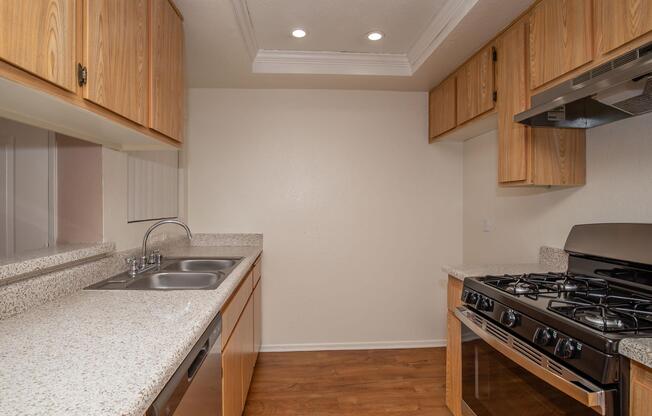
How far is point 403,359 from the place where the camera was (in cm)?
282

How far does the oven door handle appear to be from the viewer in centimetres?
98

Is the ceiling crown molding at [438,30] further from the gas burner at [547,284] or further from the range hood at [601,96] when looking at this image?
the gas burner at [547,284]

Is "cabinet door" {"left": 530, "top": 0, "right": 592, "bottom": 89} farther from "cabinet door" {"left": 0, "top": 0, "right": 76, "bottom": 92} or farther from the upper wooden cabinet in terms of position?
"cabinet door" {"left": 0, "top": 0, "right": 76, "bottom": 92}

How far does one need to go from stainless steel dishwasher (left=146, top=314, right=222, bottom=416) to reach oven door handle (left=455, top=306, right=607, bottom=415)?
116 cm

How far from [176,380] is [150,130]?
1.13 metres

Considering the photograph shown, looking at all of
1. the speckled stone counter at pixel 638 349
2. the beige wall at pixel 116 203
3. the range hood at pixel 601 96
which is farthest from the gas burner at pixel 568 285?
the beige wall at pixel 116 203

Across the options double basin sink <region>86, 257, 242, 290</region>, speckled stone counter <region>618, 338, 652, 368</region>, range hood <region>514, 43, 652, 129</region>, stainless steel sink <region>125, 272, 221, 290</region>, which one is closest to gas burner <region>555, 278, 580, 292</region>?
speckled stone counter <region>618, 338, 652, 368</region>

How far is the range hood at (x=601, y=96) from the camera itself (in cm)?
109

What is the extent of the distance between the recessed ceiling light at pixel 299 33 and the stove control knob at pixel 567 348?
2197 mm

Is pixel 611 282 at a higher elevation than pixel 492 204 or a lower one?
lower

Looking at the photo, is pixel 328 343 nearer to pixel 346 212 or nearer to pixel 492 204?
pixel 346 212

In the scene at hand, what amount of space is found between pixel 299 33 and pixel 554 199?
1.95 m

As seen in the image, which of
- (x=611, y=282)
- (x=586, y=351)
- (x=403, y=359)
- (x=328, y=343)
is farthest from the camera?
(x=328, y=343)

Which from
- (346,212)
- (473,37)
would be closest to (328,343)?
(346,212)
